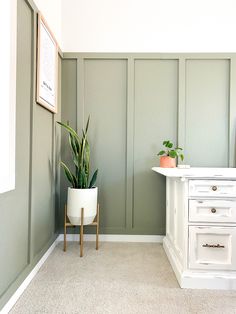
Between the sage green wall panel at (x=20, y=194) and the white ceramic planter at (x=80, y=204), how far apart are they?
541 millimetres

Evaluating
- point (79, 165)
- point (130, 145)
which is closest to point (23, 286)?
point (79, 165)

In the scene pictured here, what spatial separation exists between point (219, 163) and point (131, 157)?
98 centimetres

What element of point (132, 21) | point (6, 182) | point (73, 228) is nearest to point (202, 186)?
point (6, 182)

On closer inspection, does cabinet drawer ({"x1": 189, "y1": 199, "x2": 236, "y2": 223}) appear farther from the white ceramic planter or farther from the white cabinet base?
the white ceramic planter

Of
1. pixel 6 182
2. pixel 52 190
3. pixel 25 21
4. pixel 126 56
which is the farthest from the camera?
pixel 126 56

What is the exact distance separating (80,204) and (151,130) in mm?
1112

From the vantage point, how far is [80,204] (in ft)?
6.98

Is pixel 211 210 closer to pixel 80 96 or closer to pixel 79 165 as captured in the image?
pixel 79 165

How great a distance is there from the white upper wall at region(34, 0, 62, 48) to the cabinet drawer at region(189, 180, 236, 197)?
1892 millimetres

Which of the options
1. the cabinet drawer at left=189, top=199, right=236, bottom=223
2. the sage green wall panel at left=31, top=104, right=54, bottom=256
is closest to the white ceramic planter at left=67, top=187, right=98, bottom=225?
the sage green wall panel at left=31, top=104, right=54, bottom=256

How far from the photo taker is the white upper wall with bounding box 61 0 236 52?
252cm

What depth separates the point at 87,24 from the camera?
254cm

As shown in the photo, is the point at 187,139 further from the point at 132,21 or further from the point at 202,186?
the point at 132,21

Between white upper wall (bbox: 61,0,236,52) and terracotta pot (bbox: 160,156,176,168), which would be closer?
terracotta pot (bbox: 160,156,176,168)
